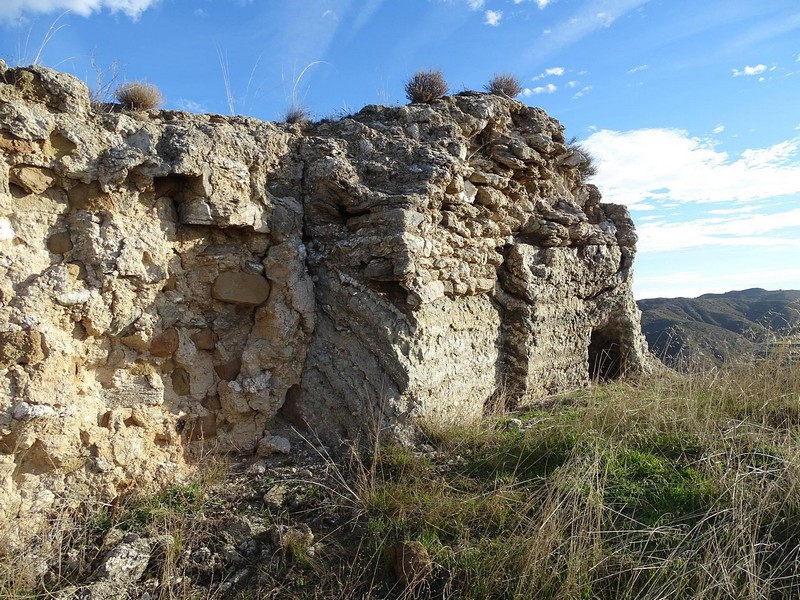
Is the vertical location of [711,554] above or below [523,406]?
below

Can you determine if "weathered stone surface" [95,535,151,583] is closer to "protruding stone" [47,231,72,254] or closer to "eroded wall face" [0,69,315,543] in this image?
"eroded wall face" [0,69,315,543]

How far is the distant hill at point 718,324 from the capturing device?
5.76 meters

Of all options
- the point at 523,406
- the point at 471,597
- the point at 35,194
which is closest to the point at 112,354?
the point at 35,194

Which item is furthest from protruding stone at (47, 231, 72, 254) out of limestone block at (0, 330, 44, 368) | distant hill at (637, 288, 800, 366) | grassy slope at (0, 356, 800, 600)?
distant hill at (637, 288, 800, 366)

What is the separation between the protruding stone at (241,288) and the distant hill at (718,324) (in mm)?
4382

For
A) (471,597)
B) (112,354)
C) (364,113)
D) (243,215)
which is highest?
(364,113)

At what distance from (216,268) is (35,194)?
1.25 metres

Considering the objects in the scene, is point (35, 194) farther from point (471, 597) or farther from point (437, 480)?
point (471, 597)

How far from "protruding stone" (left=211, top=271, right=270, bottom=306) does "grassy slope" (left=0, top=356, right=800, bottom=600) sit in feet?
4.22

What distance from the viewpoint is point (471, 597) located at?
114 inches

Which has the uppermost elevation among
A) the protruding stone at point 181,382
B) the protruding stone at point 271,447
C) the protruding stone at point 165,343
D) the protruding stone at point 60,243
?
the protruding stone at point 60,243

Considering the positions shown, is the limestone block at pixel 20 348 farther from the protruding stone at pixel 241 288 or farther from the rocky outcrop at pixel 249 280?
the protruding stone at pixel 241 288

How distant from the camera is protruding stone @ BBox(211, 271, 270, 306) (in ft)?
14.3

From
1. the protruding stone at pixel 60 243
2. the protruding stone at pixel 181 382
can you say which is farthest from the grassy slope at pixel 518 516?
the protruding stone at pixel 60 243
